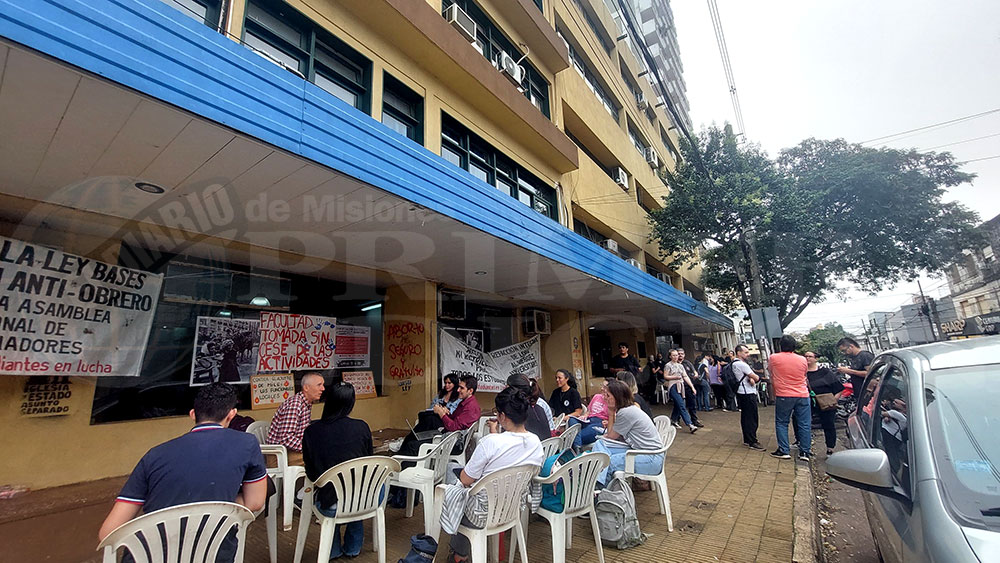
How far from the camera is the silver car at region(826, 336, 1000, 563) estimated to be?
1.59 metres

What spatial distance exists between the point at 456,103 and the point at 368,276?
3.78 m

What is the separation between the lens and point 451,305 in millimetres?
8469

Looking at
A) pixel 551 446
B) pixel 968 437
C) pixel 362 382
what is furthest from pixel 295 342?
pixel 968 437

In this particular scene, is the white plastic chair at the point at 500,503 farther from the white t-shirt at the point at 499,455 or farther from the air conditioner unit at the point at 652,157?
the air conditioner unit at the point at 652,157

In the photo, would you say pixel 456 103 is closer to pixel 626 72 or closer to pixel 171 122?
pixel 171 122

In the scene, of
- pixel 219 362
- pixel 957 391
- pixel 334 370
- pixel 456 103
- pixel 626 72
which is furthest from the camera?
pixel 626 72

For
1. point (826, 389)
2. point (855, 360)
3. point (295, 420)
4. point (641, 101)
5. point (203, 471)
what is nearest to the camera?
point (203, 471)

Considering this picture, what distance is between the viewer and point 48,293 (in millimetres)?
3816

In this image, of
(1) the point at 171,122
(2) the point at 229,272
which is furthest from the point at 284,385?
(1) the point at 171,122

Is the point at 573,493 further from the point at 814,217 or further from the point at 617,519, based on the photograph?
the point at 814,217

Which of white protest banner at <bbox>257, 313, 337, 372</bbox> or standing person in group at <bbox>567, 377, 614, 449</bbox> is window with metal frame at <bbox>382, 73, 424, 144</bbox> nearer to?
white protest banner at <bbox>257, 313, 337, 372</bbox>

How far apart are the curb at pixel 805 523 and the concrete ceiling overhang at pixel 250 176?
4123mm

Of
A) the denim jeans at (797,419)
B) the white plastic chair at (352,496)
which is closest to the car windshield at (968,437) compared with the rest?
the white plastic chair at (352,496)

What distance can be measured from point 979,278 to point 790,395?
108 feet
